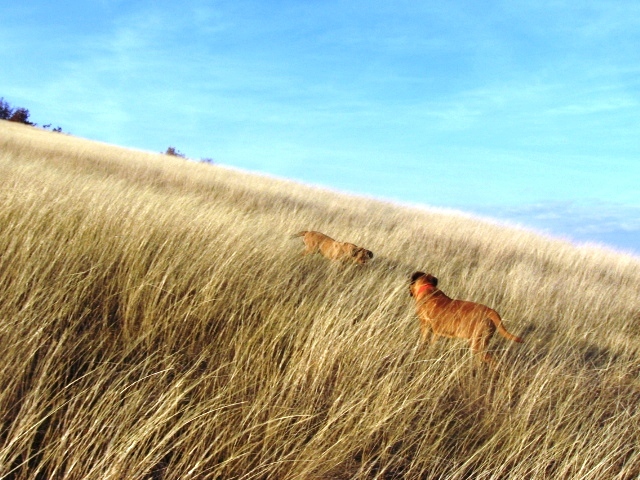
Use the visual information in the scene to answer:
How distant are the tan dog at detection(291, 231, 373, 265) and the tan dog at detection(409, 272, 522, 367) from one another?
150 centimetres

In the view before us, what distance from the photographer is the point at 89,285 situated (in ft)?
8.23

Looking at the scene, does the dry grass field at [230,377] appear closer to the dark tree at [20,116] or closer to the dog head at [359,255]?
the dog head at [359,255]

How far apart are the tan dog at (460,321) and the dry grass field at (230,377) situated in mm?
119

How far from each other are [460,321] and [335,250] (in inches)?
75.0

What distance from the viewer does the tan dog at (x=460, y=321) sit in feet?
9.10

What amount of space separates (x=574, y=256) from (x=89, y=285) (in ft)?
32.3

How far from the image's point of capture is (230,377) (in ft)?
6.51

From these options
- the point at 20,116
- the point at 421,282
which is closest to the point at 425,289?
the point at 421,282

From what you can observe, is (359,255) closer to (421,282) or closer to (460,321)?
(421,282)

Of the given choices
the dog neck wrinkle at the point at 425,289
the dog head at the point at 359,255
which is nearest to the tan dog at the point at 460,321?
the dog neck wrinkle at the point at 425,289

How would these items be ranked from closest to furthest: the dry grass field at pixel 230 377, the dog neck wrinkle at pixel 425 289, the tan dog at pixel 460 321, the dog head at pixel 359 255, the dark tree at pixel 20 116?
the dry grass field at pixel 230 377, the tan dog at pixel 460 321, the dog neck wrinkle at pixel 425 289, the dog head at pixel 359 255, the dark tree at pixel 20 116

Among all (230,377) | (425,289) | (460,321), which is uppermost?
(425,289)

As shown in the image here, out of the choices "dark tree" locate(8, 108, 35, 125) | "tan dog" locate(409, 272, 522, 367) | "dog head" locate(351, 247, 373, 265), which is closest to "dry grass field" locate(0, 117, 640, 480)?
"tan dog" locate(409, 272, 522, 367)

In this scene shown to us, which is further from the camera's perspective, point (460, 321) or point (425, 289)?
point (425, 289)
